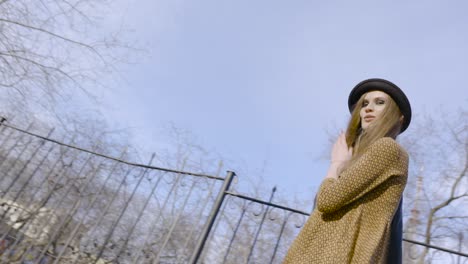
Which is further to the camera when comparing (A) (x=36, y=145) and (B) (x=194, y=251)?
(A) (x=36, y=145)

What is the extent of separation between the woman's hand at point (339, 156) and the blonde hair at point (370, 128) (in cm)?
2

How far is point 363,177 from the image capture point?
136 centimetres

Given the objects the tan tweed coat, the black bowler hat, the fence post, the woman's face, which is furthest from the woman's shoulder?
the fence post

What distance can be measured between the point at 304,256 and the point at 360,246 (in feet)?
0.70

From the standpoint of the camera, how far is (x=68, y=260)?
13.7ft

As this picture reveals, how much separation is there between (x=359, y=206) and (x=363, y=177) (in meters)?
0.12

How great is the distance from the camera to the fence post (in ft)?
11.8

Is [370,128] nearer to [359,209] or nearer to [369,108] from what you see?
[369,108]

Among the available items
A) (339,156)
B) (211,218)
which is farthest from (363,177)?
(211,218)

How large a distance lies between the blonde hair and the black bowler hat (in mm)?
25

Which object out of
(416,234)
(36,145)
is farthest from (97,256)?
(416,234)

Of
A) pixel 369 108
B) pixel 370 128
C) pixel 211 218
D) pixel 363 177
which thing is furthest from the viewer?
pixel 211 218

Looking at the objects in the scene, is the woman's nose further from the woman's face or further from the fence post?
the fence post

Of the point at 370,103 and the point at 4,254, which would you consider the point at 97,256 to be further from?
the point at 370,103
